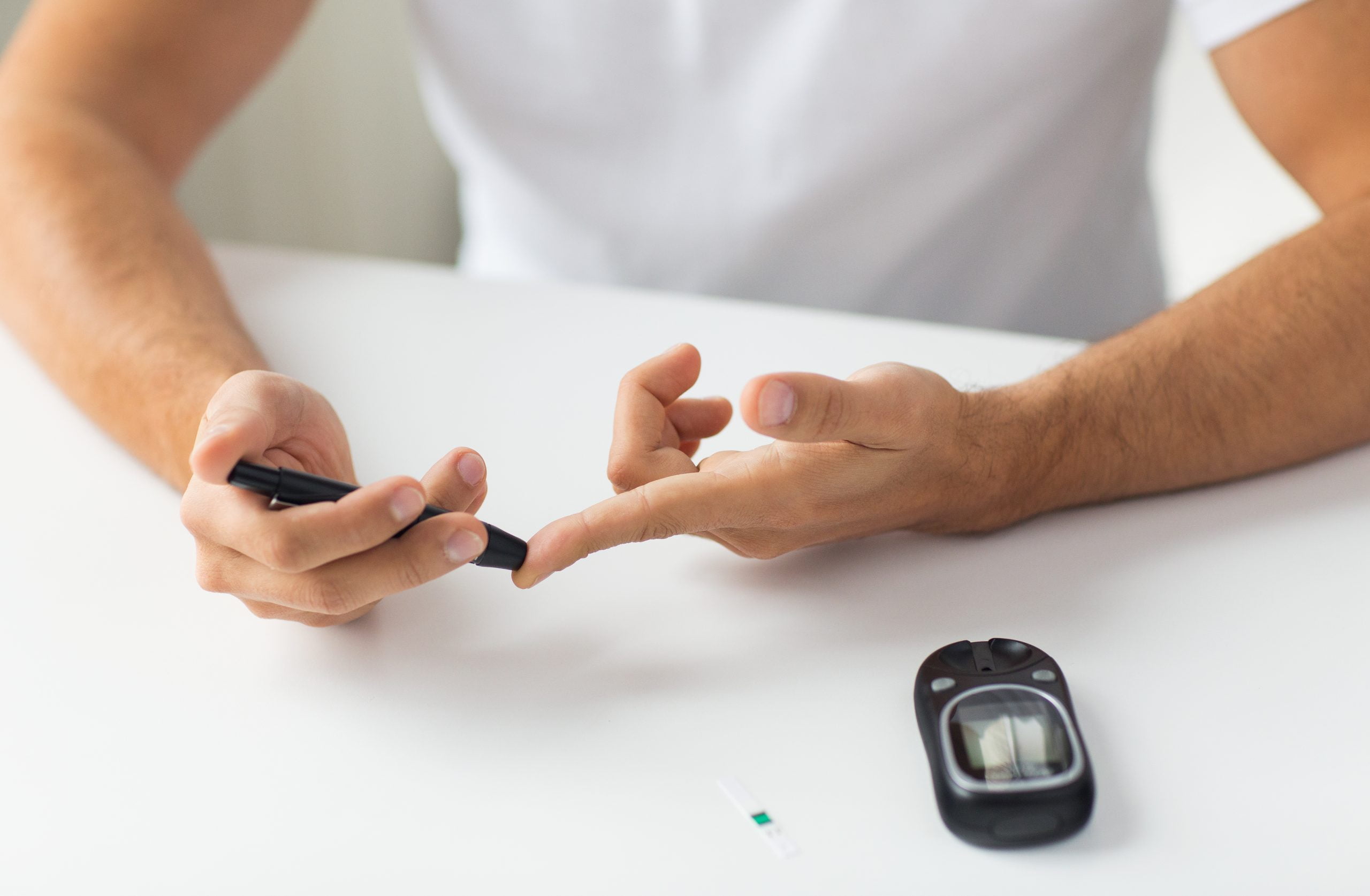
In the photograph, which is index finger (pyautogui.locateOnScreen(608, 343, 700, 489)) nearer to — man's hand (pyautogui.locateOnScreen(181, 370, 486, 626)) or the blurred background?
man's hand (pyautogui.locateOnScreen(181, 370, 486, 626))

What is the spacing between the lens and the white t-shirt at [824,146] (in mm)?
Result: 1048

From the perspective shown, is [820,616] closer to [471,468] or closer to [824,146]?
[471,468]

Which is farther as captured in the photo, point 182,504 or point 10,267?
point 10,267

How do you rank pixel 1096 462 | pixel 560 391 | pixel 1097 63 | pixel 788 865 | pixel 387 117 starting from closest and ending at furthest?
pixel 788 865, pixel 1096 462, pixel 560 391, pixel 1097 63, pixel 387 117

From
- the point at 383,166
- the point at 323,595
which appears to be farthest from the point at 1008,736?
the point at 383,166

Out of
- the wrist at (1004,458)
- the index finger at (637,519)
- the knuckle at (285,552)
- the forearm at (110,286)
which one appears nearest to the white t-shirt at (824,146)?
the forearm at (110,286)

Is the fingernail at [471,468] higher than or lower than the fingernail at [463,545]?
higher

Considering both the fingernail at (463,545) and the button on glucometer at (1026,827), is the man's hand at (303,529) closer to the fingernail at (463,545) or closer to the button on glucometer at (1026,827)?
the fingernail at (463,545)

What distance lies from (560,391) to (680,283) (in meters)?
0.48

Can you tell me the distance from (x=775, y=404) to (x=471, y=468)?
0.59ft

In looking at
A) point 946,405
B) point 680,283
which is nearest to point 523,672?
point 946,405

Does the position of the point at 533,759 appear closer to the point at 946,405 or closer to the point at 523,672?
the point at 523,672

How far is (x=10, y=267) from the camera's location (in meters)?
0.86

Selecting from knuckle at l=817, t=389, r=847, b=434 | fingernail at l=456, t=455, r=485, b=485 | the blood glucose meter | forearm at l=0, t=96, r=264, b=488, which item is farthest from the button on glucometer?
forearm at l=0, t=96, r=264, b=488
